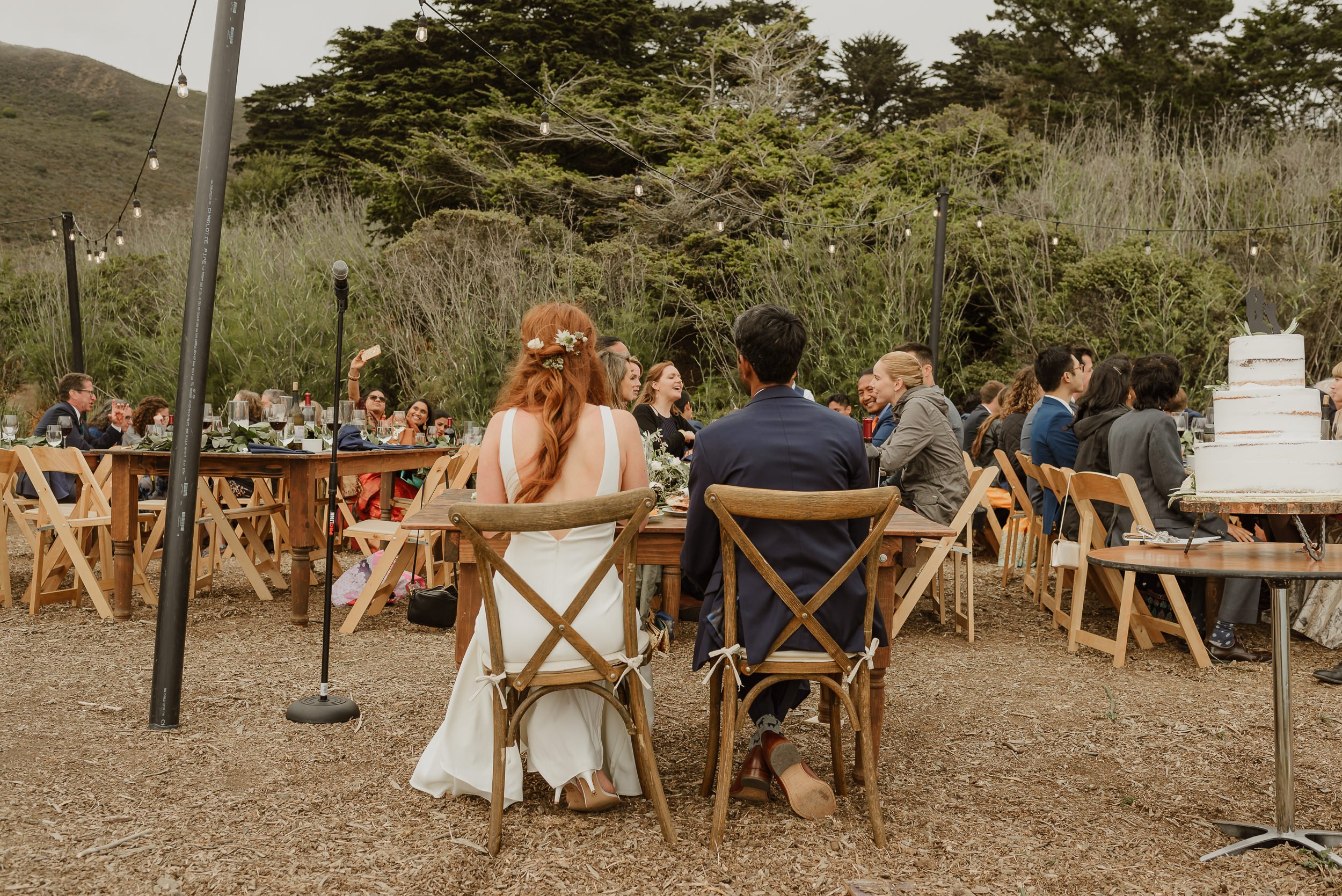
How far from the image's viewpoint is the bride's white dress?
10.3ft

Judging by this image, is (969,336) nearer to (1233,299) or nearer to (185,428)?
(1233,299)

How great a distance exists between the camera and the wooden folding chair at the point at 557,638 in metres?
2.91

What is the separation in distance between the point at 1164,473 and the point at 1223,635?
3.09 feet

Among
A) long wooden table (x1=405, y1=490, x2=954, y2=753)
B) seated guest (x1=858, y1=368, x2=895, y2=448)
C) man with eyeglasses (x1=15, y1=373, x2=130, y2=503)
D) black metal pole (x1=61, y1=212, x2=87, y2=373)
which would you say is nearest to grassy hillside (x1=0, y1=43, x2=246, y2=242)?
black metal pole (x1=61, y1=212, x2=87, y2=373)

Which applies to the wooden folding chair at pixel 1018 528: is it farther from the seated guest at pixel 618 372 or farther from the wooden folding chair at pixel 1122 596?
the seated guest at pixel 618 372

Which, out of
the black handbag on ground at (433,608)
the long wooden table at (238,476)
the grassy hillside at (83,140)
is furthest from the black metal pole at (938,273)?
the grassy hillside at (83,140)

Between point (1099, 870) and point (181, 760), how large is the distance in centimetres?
307

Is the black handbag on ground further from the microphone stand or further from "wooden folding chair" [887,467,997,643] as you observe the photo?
"wooden folding chair" [887,467,997,643]

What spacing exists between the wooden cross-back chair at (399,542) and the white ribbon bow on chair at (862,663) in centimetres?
345

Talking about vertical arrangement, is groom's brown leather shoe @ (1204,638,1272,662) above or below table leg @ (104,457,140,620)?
below

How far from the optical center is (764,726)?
350 cm

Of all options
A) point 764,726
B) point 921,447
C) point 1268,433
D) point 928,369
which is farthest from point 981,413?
point 764,726

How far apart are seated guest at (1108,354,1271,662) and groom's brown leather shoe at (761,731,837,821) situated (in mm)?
3143

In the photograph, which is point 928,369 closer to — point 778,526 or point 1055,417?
point 1055,417
